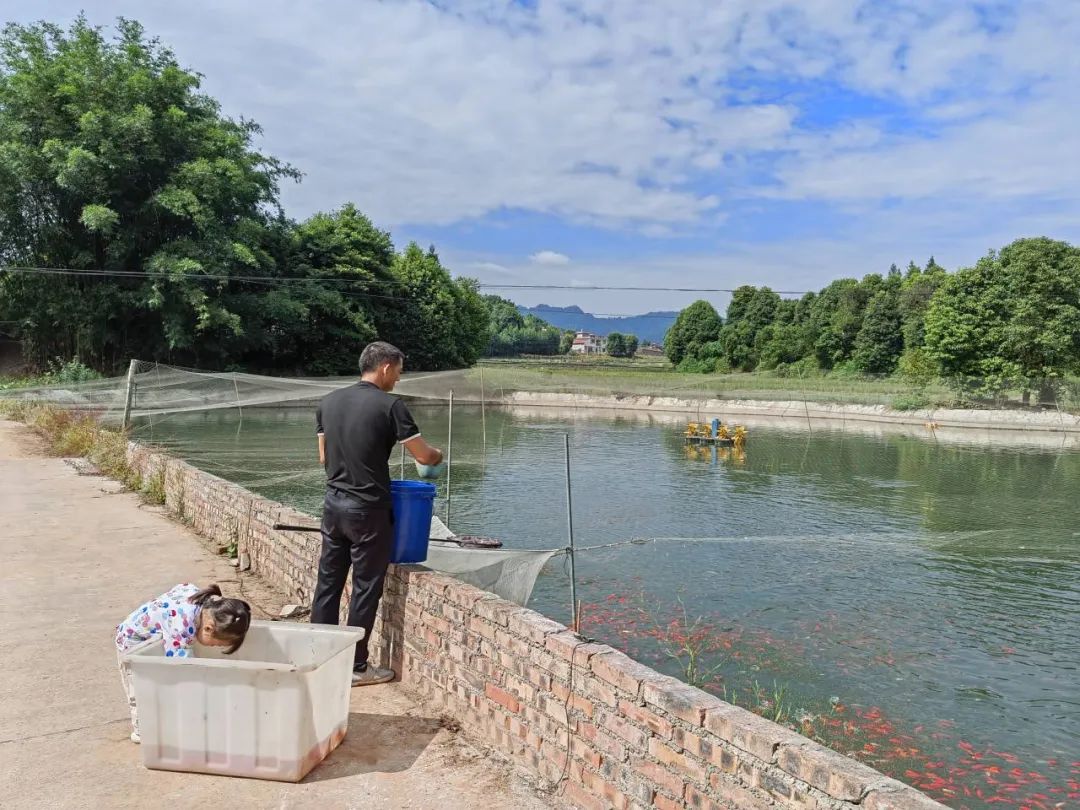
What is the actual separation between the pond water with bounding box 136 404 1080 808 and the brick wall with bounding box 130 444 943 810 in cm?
275

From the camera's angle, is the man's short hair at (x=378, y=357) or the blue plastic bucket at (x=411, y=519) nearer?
the man's short hair at (x=378, y=357)

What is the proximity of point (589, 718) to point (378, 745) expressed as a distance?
3.75ft

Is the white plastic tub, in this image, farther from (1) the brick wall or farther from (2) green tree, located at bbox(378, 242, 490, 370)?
(2) green tree, located at bbox(378, 242, 490, 370)

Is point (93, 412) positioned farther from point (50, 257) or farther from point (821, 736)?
point (821, 736)

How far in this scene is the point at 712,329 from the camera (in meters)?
80.2

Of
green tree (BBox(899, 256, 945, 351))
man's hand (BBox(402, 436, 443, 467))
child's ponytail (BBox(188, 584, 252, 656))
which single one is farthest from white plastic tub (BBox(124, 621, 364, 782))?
green tree (BBox(899, 256, 945, 351))

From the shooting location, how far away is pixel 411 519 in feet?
14.6

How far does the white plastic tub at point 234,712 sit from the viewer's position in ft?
10.6

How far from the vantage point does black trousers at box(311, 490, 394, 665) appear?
13.2 feet

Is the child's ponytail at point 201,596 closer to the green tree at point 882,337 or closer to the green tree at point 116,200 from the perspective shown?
the green tree at point 116,200

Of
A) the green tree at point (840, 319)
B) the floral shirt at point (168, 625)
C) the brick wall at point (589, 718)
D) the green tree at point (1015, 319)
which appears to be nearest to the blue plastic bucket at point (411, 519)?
the brick wall at point (589, 718)

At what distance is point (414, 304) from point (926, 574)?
40532mm

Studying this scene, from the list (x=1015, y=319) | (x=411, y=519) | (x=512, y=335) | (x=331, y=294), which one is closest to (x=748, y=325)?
(x=1015, y=319)

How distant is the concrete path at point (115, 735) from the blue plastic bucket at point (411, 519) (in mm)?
755
